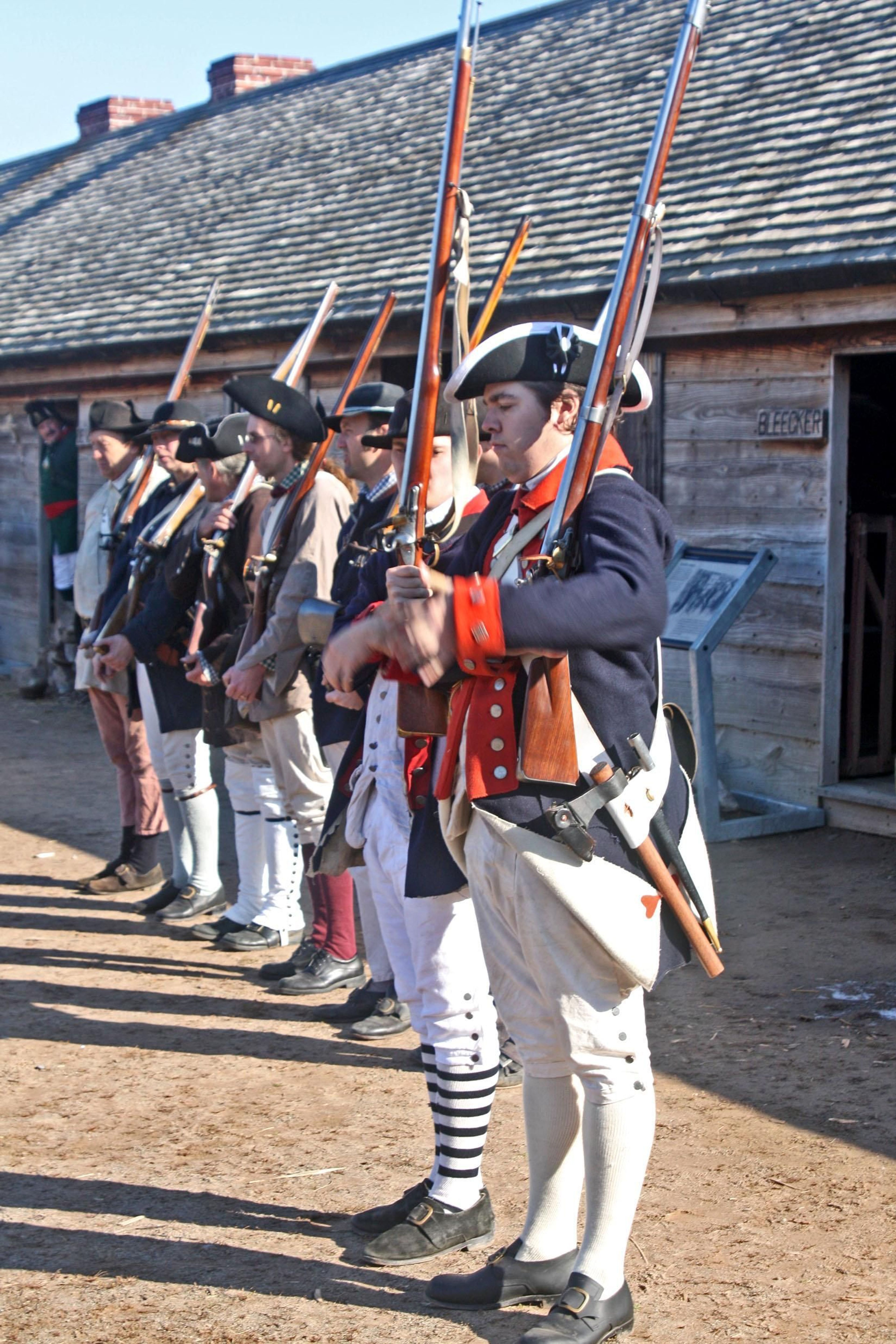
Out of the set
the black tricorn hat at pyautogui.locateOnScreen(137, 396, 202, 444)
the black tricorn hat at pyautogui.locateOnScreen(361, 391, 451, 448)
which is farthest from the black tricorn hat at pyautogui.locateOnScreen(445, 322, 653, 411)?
the black tricorn hat at pyautogui.locateOnScreen(137, 396, 202, 444)

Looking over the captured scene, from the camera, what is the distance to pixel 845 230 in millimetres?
7078

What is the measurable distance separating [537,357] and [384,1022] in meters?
2.75

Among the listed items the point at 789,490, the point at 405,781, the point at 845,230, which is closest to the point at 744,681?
the point at 789,490

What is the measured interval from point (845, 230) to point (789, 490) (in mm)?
1278

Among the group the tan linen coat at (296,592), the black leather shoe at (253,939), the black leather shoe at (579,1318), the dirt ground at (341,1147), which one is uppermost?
the tan linen coat at (296,592)

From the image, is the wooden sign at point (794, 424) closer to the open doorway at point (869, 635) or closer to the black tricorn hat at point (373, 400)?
the open doorway at point (869, 635)

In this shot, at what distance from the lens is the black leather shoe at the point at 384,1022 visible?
4891mm

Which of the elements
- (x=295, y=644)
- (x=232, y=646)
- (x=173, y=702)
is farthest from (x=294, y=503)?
(x=173, y=702)

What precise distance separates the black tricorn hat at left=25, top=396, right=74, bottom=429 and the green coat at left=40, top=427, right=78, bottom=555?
267 millimetres

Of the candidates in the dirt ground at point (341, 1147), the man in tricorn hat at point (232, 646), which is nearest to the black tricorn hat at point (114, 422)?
the man in tricorn hat at point (232, 646)

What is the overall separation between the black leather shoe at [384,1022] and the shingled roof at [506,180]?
4.01m

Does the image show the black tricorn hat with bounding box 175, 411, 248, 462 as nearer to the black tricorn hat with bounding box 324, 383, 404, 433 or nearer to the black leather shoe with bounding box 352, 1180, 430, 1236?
the black tricorn hat with bounding box 324, 383, 404, 433

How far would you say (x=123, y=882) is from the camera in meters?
6.95

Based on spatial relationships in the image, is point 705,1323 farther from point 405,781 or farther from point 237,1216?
point 405,781
